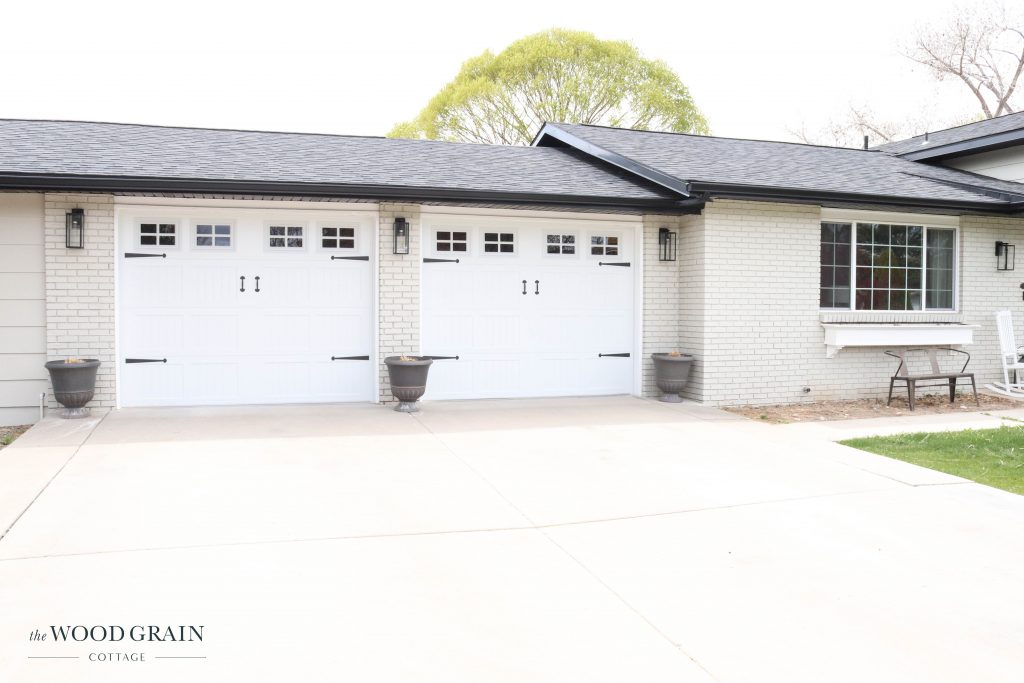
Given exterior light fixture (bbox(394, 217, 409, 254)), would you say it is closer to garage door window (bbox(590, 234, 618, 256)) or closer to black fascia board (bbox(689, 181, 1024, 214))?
garage door window (bbox(590, 234, 618, 256))

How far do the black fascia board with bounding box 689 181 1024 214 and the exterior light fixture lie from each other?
3110mm

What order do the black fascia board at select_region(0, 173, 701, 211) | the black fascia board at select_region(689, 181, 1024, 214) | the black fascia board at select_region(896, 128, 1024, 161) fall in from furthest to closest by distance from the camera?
the black fascia board at select_region(896, 128, 1024, 161) → the black fascia board at select_region(689, 181, 1024, 214) → the black fascia board at select_region(0, 173, 701, 211)

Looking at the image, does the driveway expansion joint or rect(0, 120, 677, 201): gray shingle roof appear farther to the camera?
rect(0, 120, 677, 201): gray shingle roof

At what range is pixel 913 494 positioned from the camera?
5.22 metres

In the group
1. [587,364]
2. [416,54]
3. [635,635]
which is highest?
[416,54]

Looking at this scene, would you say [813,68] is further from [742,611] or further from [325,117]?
[742,611]

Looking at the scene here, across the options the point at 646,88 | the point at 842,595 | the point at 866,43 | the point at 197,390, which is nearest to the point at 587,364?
the point at 197,390

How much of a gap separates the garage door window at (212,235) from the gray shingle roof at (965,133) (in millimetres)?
10573

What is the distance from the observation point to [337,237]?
8922 mm

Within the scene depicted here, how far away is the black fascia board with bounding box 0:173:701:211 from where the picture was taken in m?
7.52

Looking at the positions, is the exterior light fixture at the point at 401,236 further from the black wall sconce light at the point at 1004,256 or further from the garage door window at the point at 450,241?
the black wall sconce light at the point at 1004,256

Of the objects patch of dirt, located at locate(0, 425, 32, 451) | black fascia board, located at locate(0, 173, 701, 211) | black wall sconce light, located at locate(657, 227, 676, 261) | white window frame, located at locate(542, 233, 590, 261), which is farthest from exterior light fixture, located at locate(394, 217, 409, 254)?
patch of dirt, located at locate(0, 425, 32, 451)

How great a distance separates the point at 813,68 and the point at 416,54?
47.7 feet

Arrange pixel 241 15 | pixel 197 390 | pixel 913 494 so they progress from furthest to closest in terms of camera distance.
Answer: pixel 241 15
pixel 197 390
pixel 913 494
